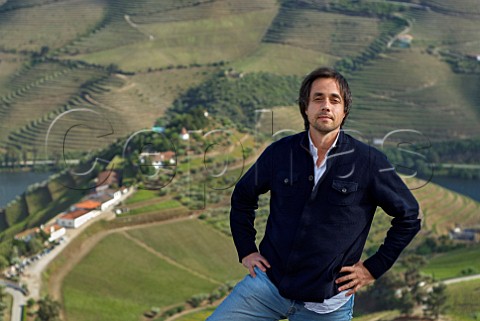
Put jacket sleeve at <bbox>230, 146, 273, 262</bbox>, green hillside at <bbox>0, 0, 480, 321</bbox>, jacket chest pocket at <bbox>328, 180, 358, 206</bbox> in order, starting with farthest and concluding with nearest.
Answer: green hillside at <bbox>0, 0, 480, 321</bbox>
jacket sleeve at <bbox>230, 146, 273, 262</bbox>
jacket chest pocket at <bbox>328, 180, 358, 206</bbox>

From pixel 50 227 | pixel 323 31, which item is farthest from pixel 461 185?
pixel 323 31

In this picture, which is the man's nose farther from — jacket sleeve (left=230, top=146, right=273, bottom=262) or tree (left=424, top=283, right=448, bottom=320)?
tree (left=424, top=283, right=448, bottom=320)

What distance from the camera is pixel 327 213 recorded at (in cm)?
180

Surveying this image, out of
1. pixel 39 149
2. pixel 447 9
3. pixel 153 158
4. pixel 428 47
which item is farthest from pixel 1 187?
pixel 447 9

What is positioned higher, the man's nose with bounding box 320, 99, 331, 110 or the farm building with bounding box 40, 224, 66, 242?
the man's nose with bounding box 320, 99, 331, 110

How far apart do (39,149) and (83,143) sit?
281 cm

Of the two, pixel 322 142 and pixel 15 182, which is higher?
pixel 322 142

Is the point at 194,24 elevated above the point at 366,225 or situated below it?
below

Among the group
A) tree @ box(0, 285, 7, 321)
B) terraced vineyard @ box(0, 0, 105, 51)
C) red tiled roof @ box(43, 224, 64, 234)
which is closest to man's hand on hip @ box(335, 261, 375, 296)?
tree @ box(0, 285, 7, 321)

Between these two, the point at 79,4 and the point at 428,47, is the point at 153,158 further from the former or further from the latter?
the point at 79,4

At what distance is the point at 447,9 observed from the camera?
6128 centimetres

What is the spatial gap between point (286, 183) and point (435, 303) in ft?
55.8

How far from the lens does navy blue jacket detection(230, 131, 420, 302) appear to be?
1800 millimetres

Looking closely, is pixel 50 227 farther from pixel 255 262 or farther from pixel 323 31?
pixel 323 31
